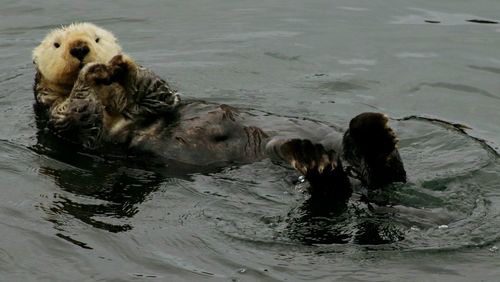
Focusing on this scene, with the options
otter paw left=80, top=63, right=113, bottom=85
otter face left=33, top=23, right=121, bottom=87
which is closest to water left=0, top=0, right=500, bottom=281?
otter face left=33, top=23, right=121, bottom=87

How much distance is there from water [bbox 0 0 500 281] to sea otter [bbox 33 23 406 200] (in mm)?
147

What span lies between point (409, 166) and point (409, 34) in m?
3.96

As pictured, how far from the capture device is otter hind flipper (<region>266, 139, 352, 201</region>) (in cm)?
465

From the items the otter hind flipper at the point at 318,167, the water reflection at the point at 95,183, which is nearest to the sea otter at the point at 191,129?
the otter hind flipper at the point at 318,167

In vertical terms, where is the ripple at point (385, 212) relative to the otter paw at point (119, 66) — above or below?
below

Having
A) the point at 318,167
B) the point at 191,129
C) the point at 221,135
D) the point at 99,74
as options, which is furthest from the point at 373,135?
the point at 99,74

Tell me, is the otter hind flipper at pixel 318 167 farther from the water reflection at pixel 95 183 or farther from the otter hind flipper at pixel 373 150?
the water reflection at pixel 95 183

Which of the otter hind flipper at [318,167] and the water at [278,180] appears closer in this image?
the water at [278,180]

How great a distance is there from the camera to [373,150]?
483 cm

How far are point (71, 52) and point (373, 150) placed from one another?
8.58ft

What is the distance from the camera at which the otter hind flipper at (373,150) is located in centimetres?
468

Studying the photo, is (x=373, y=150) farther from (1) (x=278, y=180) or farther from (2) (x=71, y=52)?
(2) (x=71, y=52)

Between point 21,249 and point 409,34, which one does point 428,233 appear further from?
point 409,34

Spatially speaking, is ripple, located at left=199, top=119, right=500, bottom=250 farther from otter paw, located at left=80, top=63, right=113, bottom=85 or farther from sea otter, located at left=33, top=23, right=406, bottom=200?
otter paw, located at left=80, top=63, right=113, bottom=85
